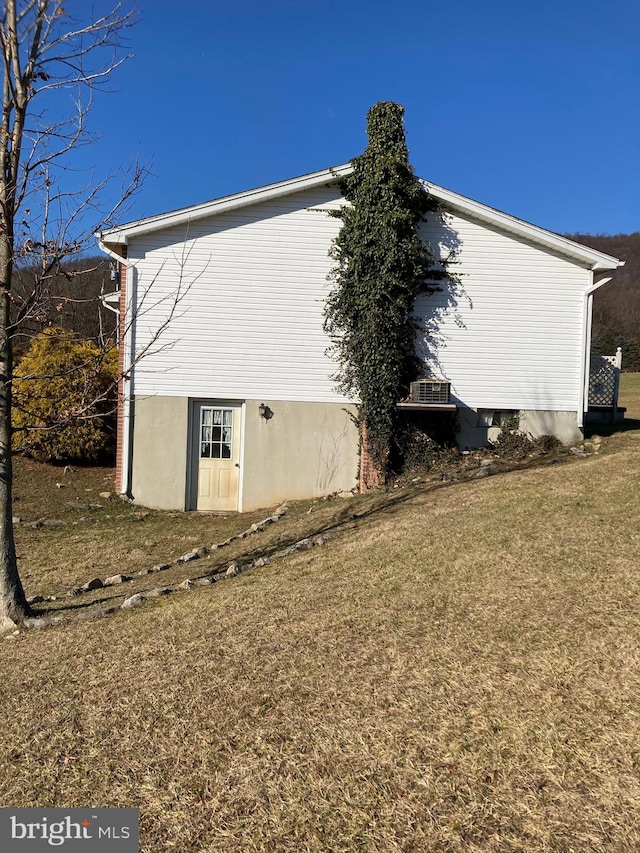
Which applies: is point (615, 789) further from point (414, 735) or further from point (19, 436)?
point (19, 436)

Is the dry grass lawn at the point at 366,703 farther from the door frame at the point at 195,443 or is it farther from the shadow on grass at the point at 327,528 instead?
the door frame at the point at 195,443

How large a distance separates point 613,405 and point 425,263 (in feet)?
21.9

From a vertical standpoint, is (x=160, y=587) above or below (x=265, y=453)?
below

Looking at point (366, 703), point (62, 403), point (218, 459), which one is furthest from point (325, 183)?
point (366, 703)

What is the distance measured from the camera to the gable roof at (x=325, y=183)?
11117mm

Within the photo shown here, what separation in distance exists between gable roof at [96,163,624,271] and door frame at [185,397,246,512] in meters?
3.38

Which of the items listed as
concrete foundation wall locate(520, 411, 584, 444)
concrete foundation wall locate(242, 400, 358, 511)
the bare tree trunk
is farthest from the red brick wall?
the bare tree trunk

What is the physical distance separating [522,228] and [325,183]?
398 centimetres

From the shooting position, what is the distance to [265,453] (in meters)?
11.7

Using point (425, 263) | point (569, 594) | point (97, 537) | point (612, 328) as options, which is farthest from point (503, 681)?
point (612, 328)

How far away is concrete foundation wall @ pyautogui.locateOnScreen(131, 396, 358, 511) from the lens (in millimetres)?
11500

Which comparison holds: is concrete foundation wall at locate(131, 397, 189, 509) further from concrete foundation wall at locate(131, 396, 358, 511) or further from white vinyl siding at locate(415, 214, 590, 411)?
white vinyl siding at locate(415, 214, 590, 411)

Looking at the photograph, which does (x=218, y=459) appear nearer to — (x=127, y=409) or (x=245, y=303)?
(x=127, y=409)

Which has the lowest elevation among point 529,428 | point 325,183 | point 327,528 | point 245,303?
point 327,528
